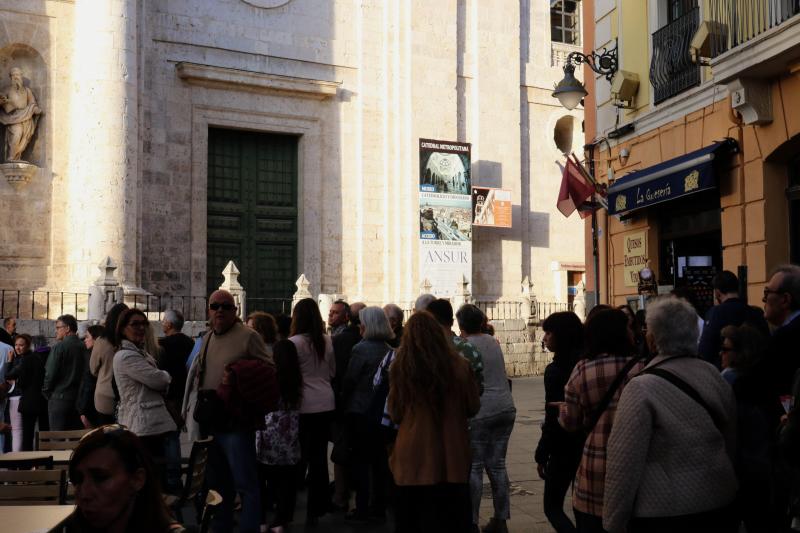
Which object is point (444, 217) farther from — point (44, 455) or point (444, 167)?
point (44, 455)

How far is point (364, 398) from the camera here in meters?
7.16

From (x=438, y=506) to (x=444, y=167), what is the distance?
1952 cm

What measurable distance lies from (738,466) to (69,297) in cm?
1740

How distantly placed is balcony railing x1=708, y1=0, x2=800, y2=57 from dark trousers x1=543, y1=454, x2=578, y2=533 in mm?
5945

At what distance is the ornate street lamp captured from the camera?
12375 millimetres

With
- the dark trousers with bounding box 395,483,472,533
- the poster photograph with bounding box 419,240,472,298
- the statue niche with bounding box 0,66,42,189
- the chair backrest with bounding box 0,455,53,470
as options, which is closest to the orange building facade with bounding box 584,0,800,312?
the dark trousers with bounding box 395,483,472,533

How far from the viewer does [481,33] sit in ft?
84.1

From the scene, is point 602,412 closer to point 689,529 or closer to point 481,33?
point 689,529

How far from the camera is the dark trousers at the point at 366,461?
7160 mm

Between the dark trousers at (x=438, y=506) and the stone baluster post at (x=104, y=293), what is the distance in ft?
42.0

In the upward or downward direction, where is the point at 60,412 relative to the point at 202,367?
downward

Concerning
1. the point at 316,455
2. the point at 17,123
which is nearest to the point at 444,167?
the point at 17,123

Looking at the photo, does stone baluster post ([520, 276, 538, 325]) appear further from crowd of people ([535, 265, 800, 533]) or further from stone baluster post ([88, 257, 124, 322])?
crowd of people ([535, 265, 800, 533])

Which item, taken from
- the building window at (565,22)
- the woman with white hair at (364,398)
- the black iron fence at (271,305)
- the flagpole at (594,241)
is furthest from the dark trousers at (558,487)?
the building window at (565,22)
